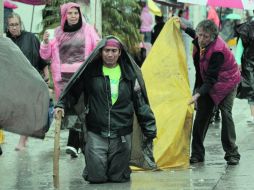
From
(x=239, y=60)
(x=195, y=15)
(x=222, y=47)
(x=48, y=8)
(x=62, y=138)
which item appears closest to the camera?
(x=222, y=47)

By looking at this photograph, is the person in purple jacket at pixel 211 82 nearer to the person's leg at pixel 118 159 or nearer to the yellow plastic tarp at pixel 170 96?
the yellow plastic tarp at pixel 170 96

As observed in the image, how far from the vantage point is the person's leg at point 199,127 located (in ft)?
32.2

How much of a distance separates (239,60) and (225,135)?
3693mm

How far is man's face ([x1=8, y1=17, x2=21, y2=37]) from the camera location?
36.0 feet

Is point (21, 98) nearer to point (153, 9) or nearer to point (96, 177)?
point (96, 177)

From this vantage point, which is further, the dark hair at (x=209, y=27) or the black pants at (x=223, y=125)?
the black pants at (x=223, y=125)

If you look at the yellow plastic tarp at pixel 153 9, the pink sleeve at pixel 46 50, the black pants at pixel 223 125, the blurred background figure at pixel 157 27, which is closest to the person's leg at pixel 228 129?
the black pants at pixel 223 125

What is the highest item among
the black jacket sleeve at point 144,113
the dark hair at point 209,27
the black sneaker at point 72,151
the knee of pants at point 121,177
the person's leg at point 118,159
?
the dark hair at point 209,27

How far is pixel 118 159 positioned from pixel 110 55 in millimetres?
1032

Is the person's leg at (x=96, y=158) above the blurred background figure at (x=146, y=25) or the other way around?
the other way around

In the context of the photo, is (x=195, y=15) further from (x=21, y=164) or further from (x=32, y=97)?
(x=32, y=97)

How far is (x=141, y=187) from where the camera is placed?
27.5ft

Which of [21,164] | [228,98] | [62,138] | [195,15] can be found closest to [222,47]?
[228,98]

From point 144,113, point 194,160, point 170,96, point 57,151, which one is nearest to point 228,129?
point 194,160
